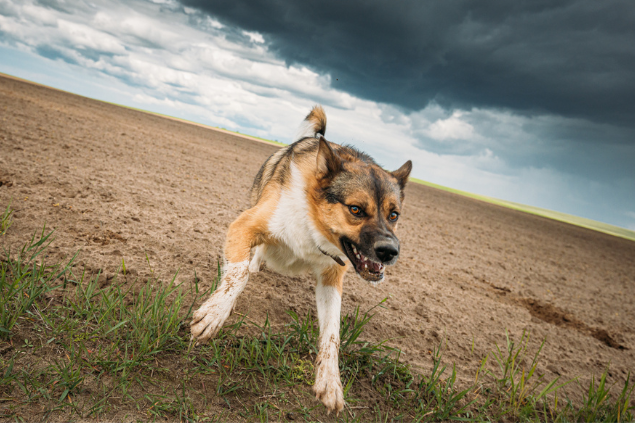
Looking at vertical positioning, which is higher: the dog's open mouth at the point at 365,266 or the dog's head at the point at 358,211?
the dog's head at the point at 358,211

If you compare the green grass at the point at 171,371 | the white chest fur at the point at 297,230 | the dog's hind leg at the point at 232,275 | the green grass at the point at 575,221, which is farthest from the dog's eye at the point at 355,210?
the green grass at the point at 575,221

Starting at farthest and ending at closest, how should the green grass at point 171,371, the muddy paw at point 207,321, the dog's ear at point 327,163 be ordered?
the dog's ear at point 327,163 → the muddy paw at point 207,321 → the green grass at point 171,371

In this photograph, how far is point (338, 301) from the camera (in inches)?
104

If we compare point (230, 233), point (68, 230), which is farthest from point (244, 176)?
point (230, 233)

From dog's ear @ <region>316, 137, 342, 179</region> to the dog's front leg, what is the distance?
784 mm

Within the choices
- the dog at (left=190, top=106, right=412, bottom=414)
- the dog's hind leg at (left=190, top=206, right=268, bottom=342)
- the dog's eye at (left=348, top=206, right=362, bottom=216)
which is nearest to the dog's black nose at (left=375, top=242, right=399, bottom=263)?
the dog at (left=190, top=106, right=412, bottom=414)

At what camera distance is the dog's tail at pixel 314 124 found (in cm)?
430

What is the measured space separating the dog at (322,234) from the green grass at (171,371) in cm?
19

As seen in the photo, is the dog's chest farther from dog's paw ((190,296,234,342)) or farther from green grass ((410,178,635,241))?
green grass ((410,178,635,241))

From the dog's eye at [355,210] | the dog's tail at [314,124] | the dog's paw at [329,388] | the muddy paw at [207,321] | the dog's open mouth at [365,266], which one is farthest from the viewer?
the dog's tail at [314,124]

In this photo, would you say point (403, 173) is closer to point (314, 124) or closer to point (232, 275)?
point (314, 124)

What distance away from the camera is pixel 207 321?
213 centimetres

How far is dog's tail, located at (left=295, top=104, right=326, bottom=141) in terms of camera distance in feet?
14.1

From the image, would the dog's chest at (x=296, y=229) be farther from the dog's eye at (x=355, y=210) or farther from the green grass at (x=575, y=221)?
the green grass at (x=575, y=221)
